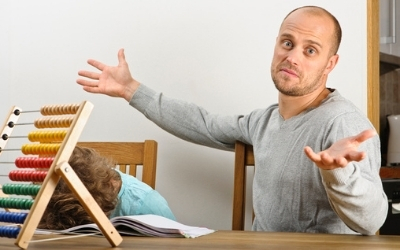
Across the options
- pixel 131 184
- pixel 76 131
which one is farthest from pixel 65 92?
pixel 76 131

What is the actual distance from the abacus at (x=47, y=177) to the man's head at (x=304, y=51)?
2.79ft

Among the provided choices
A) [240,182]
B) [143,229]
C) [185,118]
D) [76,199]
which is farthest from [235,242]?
[185,118]


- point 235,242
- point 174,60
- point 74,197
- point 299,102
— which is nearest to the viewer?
point 235,242

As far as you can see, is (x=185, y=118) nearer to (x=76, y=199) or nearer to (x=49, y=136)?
(x=76, y=199)

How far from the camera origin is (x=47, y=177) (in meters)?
1.16

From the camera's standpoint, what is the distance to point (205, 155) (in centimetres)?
265

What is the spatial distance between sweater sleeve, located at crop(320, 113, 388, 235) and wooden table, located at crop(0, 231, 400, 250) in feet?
0.28

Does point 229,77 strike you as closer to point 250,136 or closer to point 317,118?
point 250,136

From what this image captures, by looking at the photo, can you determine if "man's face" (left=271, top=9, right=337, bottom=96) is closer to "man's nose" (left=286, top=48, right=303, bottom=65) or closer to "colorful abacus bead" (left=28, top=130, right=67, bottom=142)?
"man's nose" (left=286, top=48, right=303, bottom=65)

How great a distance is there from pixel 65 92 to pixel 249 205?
3.21ft

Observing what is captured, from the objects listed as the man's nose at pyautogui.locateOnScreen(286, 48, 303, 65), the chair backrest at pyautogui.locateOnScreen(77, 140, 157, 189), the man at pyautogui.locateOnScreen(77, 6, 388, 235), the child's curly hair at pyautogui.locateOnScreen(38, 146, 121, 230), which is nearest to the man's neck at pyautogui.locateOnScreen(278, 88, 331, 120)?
the man at pyautogui.locateOnScreen(77, 6, 388, 235)

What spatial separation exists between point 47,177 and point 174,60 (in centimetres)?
163

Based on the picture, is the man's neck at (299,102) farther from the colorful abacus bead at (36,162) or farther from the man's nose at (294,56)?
the colorful abacus bead at (36,162)

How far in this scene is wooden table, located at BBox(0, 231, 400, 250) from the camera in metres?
1.32
